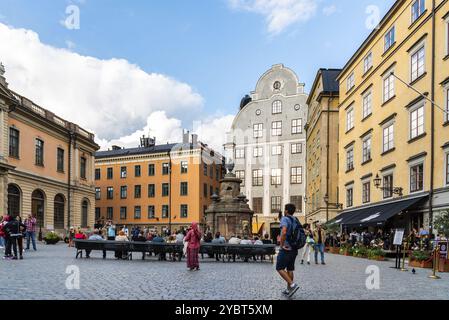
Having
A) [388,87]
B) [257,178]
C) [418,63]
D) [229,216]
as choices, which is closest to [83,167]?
[257,178]

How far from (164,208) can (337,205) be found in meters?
29.8

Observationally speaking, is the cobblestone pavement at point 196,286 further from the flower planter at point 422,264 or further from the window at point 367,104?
the window at point 367,104

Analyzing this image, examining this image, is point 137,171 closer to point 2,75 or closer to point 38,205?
point 38,205

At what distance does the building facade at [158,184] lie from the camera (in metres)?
64.2

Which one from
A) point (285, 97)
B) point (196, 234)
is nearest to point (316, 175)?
point (285, 97)

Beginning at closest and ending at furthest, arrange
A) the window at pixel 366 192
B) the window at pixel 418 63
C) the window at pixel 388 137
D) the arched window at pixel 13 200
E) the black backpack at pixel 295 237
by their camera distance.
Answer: the black backpack at pixel 295 237 < the window at pixel 418 63 < the window at pixel 388 137 < the window at pixel 366 192 < the arched window at pixel 13 200

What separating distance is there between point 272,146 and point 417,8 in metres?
38.5

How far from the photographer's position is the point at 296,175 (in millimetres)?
62500

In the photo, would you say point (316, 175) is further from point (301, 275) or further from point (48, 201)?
point (301, 275)

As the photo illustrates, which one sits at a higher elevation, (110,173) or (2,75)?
(2,75)

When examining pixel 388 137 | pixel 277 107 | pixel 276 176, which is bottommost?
pixel 276 176

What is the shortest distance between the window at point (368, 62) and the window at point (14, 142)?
2922cm

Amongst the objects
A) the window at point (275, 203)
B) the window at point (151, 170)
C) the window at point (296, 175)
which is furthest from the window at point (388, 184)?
the window at point (151, 170)

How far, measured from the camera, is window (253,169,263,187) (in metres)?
64.2
